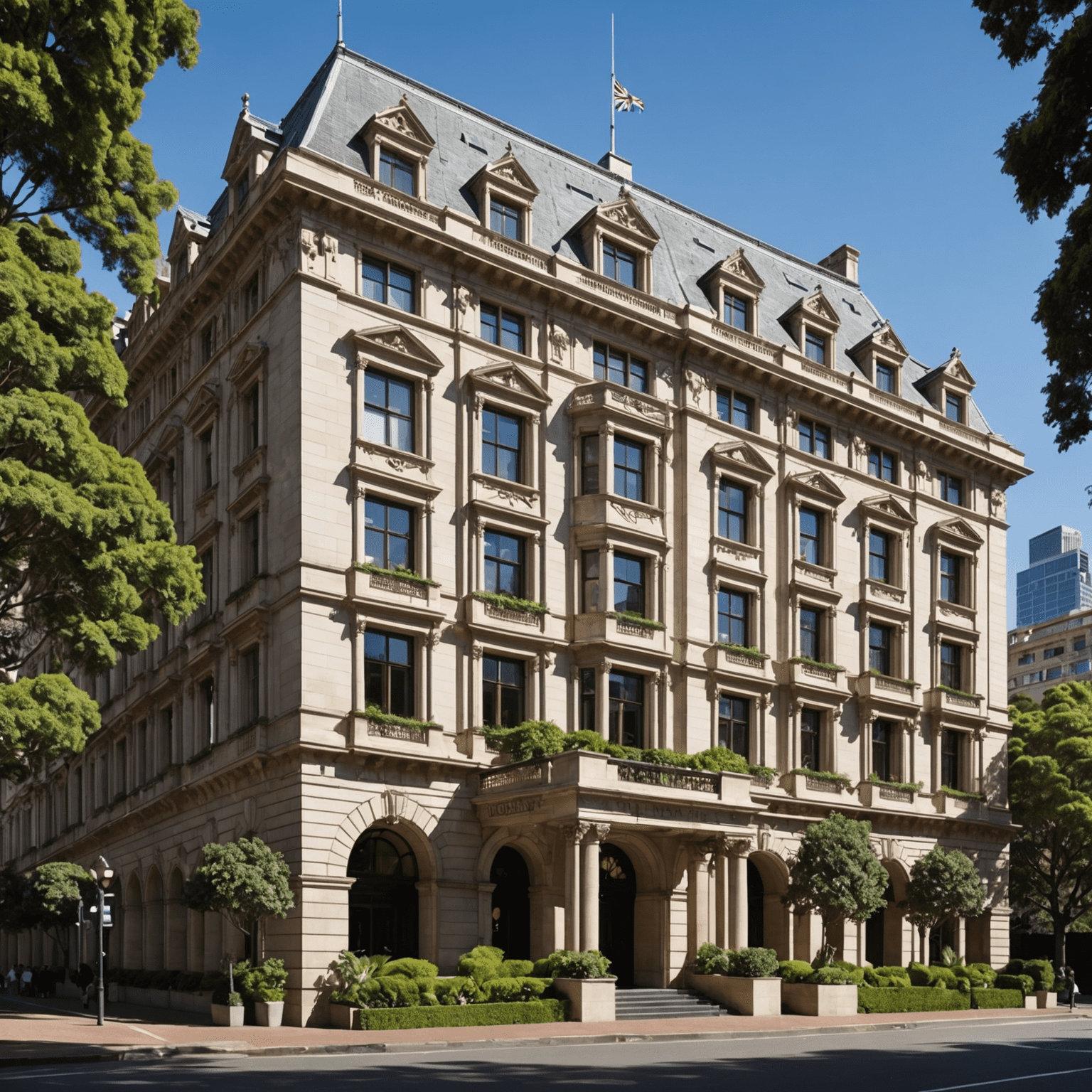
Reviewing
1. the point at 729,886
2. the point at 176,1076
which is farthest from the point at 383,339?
the point at 176,1076

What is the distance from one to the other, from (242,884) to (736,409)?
78.2 feet

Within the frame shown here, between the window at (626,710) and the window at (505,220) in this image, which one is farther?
the window at (505,220)

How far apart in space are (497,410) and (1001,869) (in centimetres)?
2839

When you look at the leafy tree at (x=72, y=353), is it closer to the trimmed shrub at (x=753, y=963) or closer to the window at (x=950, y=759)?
the trimmed shrub at (x=753, y=963)

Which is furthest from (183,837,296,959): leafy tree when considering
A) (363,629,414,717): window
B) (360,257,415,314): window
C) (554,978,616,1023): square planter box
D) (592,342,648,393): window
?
(592,342,648,393): window

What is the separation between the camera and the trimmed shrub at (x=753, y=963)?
35531 millimetres

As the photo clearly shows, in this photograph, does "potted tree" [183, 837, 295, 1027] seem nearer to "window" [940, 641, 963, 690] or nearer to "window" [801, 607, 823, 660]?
"window" [801, 607, 823, 660]

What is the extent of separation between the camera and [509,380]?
3934 centimetres

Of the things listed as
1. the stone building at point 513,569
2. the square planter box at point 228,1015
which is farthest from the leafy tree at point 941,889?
the square planter box at point 228,1015

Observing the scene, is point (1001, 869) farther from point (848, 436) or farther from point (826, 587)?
point (848, 436)

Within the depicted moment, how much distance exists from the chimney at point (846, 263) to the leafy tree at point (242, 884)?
38.1 meters

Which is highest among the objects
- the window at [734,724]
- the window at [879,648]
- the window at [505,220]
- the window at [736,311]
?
the window at [505,220]

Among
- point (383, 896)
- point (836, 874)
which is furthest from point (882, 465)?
point (383, 896)

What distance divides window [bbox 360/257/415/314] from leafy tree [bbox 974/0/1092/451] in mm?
21280
